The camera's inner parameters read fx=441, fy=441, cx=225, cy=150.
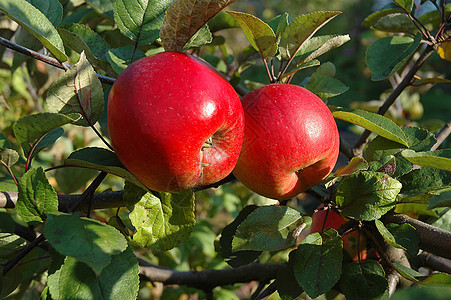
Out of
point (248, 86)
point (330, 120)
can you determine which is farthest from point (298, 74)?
point (330, 120)

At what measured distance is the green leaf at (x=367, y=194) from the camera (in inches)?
27.4

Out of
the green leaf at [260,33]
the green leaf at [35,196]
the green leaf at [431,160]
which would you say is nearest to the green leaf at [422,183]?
the green leaf at [431,160]

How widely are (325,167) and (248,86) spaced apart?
0.61 metres

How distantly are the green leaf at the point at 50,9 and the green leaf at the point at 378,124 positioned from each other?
0.54 metres

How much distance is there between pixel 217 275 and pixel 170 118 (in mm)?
693

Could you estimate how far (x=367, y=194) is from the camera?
2.35 feet

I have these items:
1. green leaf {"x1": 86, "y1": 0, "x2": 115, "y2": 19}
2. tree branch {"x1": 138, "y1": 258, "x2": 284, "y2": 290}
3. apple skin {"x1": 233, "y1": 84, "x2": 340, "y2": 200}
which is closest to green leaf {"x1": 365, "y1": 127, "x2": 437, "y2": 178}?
apple skin {"x1": 233, "y1": 84, "x2": 340, "y2": 200}

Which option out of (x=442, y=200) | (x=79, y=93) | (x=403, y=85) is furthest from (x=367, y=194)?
(x=79, y=93)

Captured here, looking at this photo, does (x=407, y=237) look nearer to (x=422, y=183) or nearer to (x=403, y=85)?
(x=422, y=183)

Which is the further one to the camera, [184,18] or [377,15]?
[377,15]

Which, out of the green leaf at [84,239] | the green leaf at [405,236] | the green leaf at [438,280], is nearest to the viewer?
the green leaf at [84,239]

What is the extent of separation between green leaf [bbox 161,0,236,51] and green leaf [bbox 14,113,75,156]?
0.65ft

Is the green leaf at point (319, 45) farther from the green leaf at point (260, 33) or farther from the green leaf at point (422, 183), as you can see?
the green leaf at point (422, 183)

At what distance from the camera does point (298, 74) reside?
1.18m
